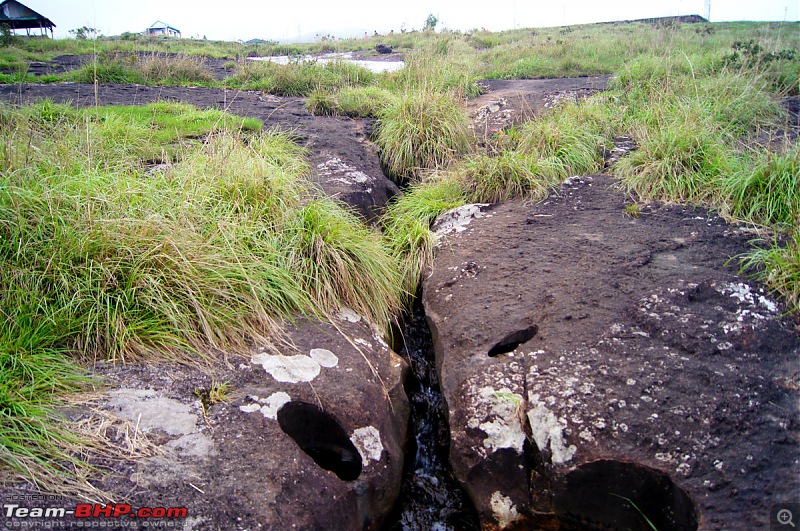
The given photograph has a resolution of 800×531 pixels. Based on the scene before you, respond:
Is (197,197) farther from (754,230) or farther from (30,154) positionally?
(754,230)

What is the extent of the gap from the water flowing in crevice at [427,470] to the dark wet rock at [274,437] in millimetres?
163

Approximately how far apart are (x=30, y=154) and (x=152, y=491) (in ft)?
8.70

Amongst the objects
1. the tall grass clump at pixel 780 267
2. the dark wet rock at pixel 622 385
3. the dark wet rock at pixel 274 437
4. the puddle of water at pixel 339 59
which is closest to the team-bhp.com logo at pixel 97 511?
the dark wet rock at pixel 274 437

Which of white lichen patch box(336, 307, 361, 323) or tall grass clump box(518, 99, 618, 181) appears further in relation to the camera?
tall grass clump box(518, 99, 618, 181)

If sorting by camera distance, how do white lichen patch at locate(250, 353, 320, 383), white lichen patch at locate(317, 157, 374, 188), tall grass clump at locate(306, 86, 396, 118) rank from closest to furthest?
white lichen patch at locate(250, 353, 320, 383) < white lichen patch at locate(317, 157, 374, 188) < tall grass clump at locate(306, 86, 396, 118)

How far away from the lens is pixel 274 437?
276 centimetres

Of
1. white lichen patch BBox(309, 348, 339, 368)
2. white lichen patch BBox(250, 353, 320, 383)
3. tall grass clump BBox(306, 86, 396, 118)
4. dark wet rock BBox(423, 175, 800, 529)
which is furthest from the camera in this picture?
tall grass clump BBox(306, 86, 396, 118)

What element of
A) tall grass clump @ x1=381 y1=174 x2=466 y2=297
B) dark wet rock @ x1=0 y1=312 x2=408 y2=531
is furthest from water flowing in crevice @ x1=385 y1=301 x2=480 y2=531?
tall grass clump @ x1=381 y1=174 x2=466 y2=297

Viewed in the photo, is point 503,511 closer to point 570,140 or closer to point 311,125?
point 570,140

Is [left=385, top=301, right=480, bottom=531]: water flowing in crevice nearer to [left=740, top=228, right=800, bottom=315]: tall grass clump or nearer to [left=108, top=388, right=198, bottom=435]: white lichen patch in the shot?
[left=108, top=388, right=198, bottom=435]: white lichen patch

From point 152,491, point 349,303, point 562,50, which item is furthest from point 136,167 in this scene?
point 562,50

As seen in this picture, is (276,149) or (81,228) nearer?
(81,228)

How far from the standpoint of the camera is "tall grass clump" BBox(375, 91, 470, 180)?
6590 mm

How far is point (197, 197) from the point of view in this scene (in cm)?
404
